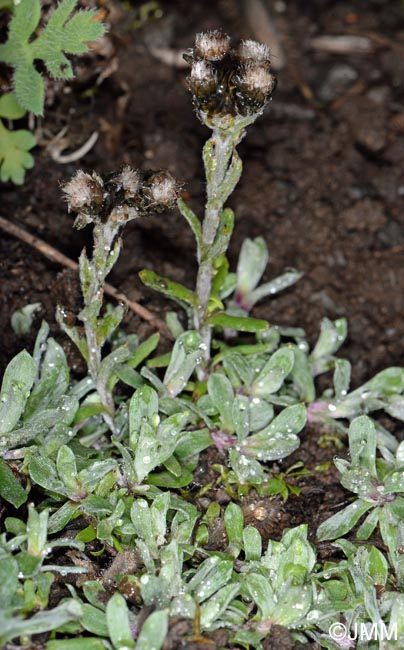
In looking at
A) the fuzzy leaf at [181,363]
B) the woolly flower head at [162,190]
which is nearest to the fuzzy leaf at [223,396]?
the fuzzy leaf at [181,363]

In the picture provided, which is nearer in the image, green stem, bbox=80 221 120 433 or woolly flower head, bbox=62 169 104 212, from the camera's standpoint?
woolly flower head, bbox=62 169 104 212

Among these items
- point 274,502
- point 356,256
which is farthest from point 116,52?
point 274,502

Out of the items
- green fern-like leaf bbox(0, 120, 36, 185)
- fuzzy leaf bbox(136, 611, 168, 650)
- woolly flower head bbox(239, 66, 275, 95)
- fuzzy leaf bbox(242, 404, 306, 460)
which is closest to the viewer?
fuzzy leaf bbox(136, 611, 168, 650)

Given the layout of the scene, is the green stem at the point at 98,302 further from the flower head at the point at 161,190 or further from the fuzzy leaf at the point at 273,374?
the fuzzy leaf at the point at 273,374

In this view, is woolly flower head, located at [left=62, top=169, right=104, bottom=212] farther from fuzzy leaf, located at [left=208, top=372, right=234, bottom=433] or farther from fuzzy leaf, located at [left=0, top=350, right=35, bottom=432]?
fuzzy leaf, located at [left=208, top=372, right=234, bottom=433]

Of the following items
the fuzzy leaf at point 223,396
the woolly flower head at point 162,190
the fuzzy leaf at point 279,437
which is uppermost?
the woolly flower head at point 162,190

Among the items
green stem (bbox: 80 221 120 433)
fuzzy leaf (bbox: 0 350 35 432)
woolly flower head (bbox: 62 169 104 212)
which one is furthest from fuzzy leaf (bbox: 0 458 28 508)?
woolly flower head (bbox: 62 169 104 212)

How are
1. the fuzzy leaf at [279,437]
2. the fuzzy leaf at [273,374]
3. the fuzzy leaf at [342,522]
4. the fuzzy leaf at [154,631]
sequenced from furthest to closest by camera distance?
the fuzzy leaf at [273,374]
the fuzzy leaf at [279,437]
the fuzzy leaf at [342,522]
the fuzzy leaf at [154,631]
